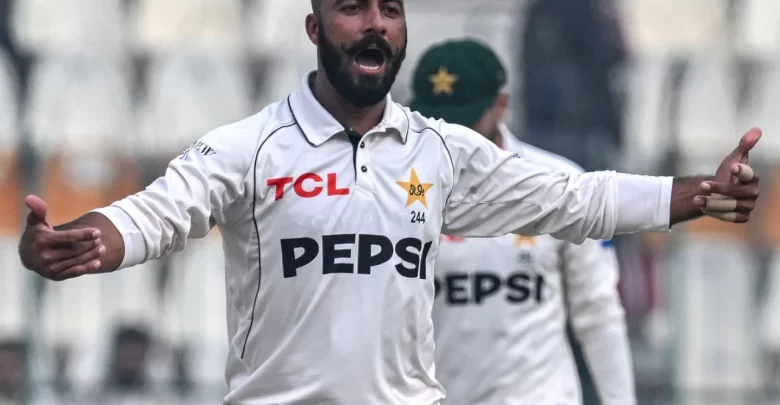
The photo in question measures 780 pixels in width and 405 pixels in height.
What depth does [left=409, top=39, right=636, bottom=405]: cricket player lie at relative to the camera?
195 inches

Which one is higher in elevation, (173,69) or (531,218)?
(173,69)

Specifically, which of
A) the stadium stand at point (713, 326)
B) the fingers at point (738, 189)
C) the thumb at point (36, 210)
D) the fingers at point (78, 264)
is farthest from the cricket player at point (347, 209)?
the stadium stand at point (713, 326)

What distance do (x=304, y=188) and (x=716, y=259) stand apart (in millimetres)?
5361

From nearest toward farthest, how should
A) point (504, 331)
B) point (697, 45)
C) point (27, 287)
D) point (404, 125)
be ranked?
1. point (404, 125)
2. point (504, 331)
3. point (27, 287)
4. point (697, 45)

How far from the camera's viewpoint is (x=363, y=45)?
3.62 meters

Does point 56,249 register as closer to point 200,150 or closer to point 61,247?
point 61,247

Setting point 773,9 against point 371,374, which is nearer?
point 371,374

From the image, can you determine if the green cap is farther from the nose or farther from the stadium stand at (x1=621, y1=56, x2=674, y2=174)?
the stadium stand at (x1=621, y1=56, x2=674, y2=174)

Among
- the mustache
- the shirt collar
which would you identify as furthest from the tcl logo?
the mustache

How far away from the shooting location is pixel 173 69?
8609mm

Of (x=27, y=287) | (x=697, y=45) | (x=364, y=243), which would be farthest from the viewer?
(x=697, y=45)

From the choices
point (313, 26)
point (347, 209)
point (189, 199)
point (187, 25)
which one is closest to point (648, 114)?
point (187, 25)

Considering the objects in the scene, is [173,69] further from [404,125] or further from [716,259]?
[404,125]

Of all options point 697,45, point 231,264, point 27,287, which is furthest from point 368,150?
point 697,45
